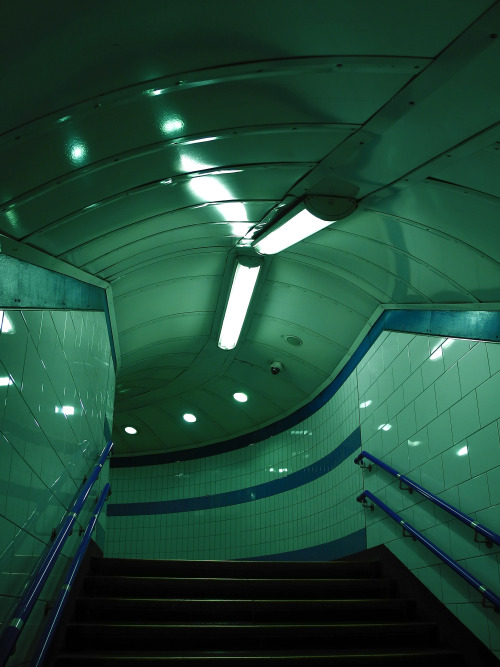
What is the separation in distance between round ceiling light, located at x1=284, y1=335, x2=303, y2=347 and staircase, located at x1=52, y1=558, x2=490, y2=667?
3045 mm

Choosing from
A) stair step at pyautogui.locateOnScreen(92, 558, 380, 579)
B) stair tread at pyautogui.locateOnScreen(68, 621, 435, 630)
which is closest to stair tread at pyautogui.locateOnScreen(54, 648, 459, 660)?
stair tread at pyautogui.locateOnScreen(68, 621, 435, 630)

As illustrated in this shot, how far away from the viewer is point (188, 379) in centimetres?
935

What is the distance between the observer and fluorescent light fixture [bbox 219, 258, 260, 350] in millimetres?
5659

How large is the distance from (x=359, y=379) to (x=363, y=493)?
1.31 metres

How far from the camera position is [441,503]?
174 inches

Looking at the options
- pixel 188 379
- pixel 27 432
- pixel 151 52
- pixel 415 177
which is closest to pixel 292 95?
pixel 151 52

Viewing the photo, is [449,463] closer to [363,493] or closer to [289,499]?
[363,493]

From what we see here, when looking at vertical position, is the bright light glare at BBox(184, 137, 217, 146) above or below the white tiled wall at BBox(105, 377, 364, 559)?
below

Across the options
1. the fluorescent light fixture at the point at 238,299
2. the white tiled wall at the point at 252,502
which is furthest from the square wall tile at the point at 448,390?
the white tiled wall at the point at 252,502

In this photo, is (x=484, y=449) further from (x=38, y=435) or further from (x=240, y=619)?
(x=38, y=435)

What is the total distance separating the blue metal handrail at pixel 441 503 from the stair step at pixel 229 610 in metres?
0.85

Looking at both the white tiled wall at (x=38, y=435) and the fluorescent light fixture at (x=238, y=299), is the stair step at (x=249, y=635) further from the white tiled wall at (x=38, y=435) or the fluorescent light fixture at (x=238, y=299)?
the fluorescent light fixture at (x=238, y=299)

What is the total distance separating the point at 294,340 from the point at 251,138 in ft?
15.1

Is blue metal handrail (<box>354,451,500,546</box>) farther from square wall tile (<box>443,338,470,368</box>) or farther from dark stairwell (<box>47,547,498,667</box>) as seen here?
square wall tile (<box>443,338,470,368</box>)
